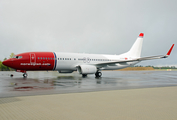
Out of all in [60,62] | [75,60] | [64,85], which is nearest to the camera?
[64,85]

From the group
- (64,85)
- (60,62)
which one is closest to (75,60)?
(60,62)

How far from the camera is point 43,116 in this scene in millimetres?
4512

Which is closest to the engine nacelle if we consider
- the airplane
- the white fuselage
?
the airplane

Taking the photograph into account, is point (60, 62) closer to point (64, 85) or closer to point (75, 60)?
point (75, 60)

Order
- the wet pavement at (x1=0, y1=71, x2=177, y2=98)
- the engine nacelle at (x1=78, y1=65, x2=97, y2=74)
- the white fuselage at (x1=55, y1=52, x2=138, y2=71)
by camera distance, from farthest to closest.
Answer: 1. the white fuselage at (x1=55, y1=52, x2=138, y2=71)
2. the engine nacelle at (x1=78, y1=65, x2=97, y2=74)
3. the wet pavement at (x1=0, y1=71, x2=177, y2=98)

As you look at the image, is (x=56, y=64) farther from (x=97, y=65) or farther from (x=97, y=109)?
(x=97, y=109)

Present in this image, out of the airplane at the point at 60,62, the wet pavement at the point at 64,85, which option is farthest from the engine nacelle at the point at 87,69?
the wet pavement at the point at 64,85

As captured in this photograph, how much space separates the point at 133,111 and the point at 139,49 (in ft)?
94.6

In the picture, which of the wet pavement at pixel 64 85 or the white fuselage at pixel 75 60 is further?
the white fuselage at pixel 75 60

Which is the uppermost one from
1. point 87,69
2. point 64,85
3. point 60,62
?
point 60,62

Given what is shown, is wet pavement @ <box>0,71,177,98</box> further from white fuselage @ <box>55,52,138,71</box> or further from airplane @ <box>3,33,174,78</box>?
white fuselage @ <box>55,52,138,71</box>

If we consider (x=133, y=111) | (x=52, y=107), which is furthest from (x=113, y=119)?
(x=52, y=107)

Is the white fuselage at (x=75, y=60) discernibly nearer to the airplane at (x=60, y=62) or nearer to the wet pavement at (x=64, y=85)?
the airplane at (x=60, y=62)

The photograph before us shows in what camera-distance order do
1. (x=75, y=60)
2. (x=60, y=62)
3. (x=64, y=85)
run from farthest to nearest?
(x=75, y=60) → (x=60, y=62) → (x=64, y=85)
